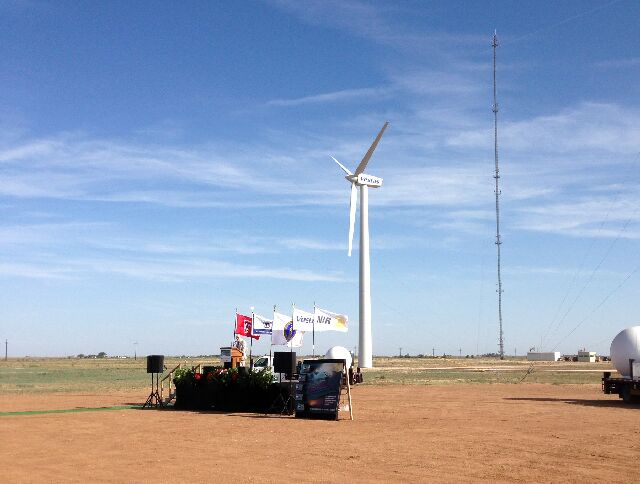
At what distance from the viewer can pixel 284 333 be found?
1853 inches

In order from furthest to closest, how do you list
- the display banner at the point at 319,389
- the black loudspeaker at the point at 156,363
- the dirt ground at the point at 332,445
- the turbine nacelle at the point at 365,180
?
1. the turbine nacelle at the point at 365,180
2. the black loudspeaker at the point at 156,363
3. the display banner at the point at 319,389
4. the dirt ground at the point at 332,445

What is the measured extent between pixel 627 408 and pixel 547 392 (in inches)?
491

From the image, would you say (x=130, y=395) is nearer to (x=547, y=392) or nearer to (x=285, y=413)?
(x=285, y=413)

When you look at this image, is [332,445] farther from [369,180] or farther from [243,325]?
[369,180]

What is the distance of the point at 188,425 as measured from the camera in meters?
25.1

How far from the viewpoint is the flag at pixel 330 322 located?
165ft

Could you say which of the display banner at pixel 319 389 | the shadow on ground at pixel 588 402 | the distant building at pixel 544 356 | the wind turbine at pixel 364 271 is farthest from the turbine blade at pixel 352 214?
the distant building at pixel 544 356

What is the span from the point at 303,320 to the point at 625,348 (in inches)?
778

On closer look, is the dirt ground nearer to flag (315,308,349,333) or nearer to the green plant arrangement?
the green plant arrangement

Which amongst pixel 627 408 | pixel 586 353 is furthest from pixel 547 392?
pixel 586 353

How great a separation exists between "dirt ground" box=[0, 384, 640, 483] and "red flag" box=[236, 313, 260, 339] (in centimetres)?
1504

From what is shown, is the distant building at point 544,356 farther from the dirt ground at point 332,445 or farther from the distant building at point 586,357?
the dirt ground at point 332,445

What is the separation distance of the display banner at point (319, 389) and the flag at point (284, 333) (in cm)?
1741

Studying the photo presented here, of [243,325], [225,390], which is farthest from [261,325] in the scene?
[225,390]
